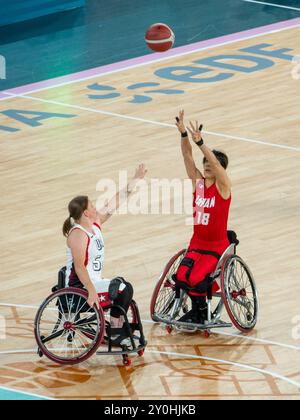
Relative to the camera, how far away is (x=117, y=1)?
28.0m

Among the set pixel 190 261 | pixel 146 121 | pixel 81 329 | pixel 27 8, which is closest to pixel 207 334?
pixel 190 261

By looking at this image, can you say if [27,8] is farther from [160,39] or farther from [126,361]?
[126,361]

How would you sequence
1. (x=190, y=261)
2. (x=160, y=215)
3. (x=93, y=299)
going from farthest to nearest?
(x=160, y=215) < (x=190, y=261) < (x=93, y=299)

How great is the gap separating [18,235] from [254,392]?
5146 mm

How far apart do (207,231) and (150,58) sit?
11.2m

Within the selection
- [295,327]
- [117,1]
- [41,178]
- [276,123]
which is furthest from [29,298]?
[117,1]

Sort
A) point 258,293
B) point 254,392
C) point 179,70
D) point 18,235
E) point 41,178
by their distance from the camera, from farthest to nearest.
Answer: point 179,70 < point 41,178 < point 18,235 < point 258,293 < point 254,392

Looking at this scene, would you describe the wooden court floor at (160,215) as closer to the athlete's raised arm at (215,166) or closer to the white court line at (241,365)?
the white court line at (241,365)

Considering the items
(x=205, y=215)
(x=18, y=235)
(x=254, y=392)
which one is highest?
(x=18, y=235)

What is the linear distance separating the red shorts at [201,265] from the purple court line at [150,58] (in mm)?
9514

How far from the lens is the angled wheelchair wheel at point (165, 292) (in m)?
12.8

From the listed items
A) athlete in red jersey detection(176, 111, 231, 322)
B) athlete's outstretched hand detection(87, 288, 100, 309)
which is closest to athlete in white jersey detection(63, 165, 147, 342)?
athlete's outstretched hand detection(87, 288, 100, 309)

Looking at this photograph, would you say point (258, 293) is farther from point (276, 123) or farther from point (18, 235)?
point (276, 123)

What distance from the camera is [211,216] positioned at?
42.0 feet
